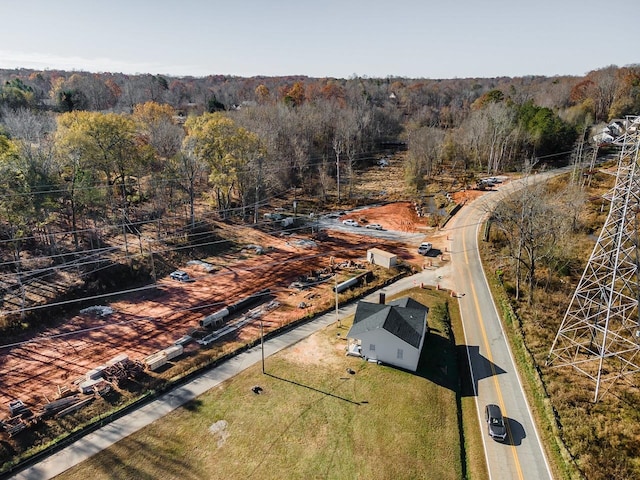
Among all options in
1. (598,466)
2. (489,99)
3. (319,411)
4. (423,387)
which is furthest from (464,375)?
(489,99)

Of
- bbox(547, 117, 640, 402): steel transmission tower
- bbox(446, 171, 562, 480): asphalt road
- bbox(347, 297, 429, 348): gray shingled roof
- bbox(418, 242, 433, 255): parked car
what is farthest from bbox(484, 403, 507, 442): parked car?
bbox(418, 242, 433, 255): parked car

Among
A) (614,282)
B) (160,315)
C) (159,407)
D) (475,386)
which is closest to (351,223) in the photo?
(160,315)

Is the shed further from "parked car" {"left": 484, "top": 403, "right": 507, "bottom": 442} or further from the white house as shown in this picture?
"parked car" {"left": 484, "top": 403, "right": 507, "bottom": 442}

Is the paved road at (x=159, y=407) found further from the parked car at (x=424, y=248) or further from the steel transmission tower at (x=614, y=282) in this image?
the steel transmission tower at (x=614, y=282)

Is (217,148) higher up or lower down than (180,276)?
higher up

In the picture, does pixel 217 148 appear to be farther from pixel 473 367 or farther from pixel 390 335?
pixel 473 367

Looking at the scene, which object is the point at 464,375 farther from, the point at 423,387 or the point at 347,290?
the point at 347,290
